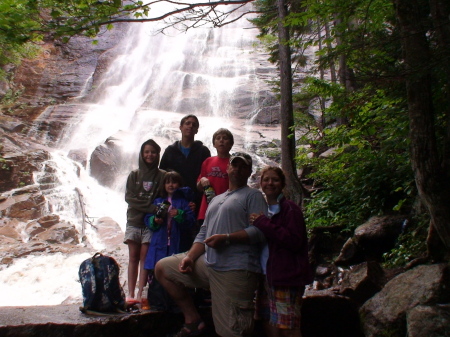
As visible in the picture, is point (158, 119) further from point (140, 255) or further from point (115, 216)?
point (140, 255)

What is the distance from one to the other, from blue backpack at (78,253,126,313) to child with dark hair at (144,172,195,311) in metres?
0.39

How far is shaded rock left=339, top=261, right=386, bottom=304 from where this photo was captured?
13.5ft

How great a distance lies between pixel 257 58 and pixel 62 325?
75.0 ft

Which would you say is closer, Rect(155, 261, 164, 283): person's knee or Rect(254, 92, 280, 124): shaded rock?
Rect(155, 261, 164, 283): person's knee

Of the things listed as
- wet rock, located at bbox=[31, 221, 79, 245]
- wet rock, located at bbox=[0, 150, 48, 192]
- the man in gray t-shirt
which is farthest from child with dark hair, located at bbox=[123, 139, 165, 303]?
wet rock, located at bbox=[0, 150, 48, 192]

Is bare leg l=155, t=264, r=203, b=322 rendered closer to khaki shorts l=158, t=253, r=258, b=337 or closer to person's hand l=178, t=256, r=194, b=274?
person's hand l=178, t=256, r=194, b=274

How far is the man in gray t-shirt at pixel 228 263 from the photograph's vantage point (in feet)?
9.25

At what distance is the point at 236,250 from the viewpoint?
290cm

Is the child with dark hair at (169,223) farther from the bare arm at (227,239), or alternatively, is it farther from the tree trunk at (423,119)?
the tree trunk at (423,119)

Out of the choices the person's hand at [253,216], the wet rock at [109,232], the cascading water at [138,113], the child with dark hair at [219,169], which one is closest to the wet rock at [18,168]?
the cascading water at [138,113]

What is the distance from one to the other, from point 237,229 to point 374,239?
3.19m

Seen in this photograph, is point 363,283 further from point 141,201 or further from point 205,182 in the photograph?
point 141,201

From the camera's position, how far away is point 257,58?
24047mm

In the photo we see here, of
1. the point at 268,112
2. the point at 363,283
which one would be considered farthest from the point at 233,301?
the point at 268,112
